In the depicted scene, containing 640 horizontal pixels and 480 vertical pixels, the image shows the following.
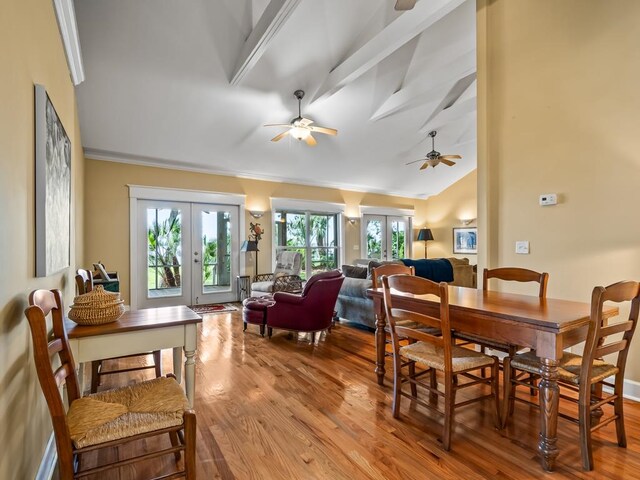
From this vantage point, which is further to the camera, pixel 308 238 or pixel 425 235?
pixel 425 235

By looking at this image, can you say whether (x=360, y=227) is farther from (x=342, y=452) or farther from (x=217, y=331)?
(x=342, y=452)

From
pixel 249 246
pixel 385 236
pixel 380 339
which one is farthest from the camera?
pixel 385 236

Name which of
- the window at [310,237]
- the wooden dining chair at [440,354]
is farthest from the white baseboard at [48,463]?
the window at [310,237]

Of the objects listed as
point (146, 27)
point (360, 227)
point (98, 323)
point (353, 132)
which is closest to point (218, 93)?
point (146, 27)

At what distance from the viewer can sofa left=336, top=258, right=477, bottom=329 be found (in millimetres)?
4344

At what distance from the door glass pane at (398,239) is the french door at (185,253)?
4600mm

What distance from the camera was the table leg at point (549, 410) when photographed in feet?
5.57

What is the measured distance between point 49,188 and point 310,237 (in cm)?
617

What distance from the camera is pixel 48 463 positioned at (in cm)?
170

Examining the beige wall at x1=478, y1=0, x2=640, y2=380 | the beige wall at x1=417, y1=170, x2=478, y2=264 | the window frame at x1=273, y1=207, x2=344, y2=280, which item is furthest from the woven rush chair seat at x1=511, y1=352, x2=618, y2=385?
the beige wall at x1=417, y1=170, x2=478, y2=264

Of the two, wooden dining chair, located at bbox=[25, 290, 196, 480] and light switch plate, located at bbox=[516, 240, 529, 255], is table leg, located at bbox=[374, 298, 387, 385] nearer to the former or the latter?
light switch plate, located at bbox=[516, 240, 529, 255]

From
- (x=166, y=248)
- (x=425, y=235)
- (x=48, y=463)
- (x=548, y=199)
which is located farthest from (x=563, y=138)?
(x=425, y=235)

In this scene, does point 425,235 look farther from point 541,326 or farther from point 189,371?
point 189,371

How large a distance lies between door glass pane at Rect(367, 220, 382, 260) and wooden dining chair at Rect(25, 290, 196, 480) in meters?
7.48
